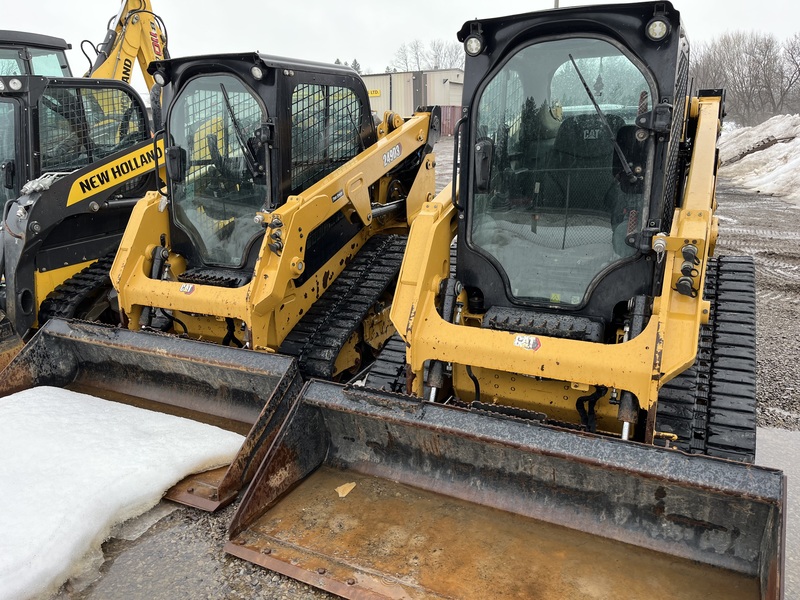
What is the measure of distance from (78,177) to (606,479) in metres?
4.99

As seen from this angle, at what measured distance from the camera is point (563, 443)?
2.71m

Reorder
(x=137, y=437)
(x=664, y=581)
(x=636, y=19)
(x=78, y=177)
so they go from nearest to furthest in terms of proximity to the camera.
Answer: (x=664, y=581), (x=636, y=19), (x=137, y=437), (x=78, y=177)

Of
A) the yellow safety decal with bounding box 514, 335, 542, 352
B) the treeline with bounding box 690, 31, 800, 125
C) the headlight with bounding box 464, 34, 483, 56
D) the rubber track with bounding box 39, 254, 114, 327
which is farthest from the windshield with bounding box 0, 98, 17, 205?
the treeline with bounding box 690, 31, 800, 125

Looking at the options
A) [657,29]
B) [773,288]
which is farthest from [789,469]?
[773,288]

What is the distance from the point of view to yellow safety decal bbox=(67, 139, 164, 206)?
18.4ft

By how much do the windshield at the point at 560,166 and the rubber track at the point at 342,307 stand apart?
1335 mm

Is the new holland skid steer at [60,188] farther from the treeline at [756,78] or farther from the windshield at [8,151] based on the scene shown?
the treeline at [756,78]

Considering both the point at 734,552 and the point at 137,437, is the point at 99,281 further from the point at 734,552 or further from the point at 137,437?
the point at 734,552

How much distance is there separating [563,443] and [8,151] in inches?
214

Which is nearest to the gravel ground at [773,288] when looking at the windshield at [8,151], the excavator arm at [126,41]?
the windshield at [8,151]

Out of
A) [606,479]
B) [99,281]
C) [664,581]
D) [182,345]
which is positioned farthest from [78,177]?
[664,581]

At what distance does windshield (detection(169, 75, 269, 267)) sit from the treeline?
136ft

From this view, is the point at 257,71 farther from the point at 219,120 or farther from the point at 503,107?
the point at 503,107

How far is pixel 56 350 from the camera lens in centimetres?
443
